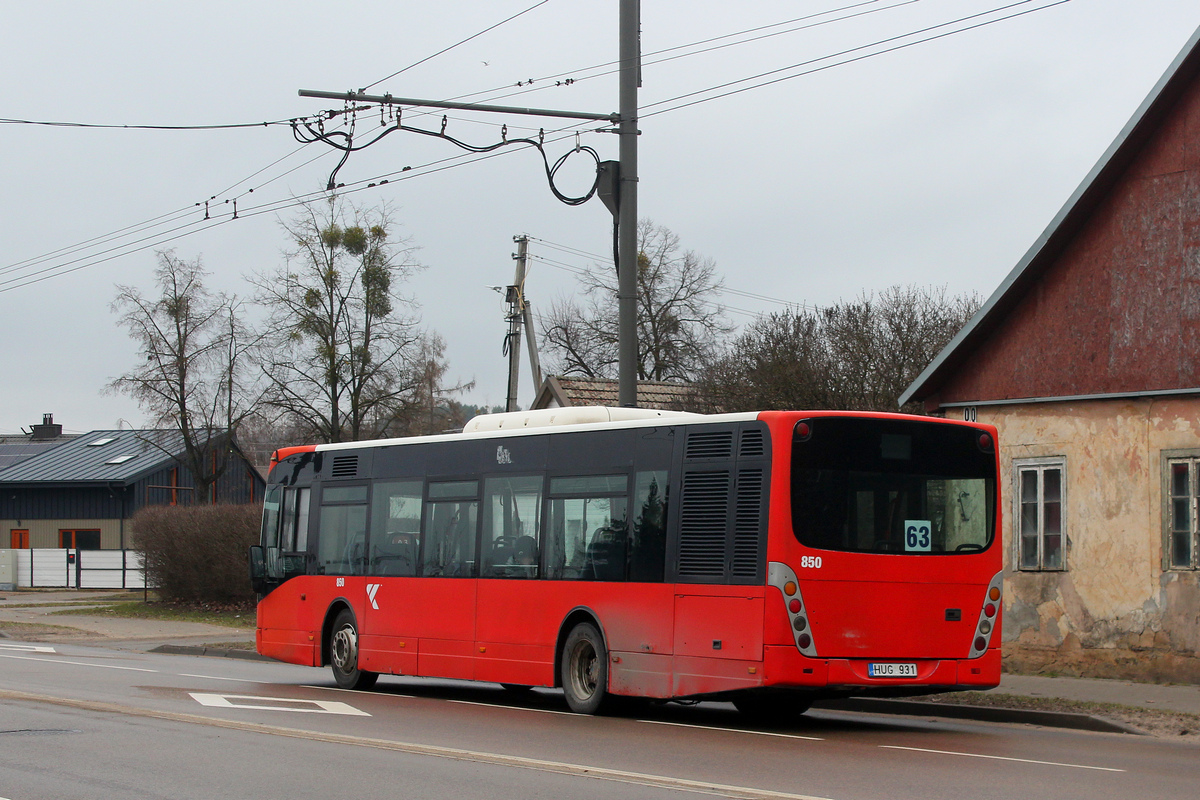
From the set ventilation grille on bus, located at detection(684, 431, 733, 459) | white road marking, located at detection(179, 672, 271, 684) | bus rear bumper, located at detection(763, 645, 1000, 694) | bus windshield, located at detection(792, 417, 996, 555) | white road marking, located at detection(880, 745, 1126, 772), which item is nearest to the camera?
white road marking, located at detection(880, 745, 1126, 772)

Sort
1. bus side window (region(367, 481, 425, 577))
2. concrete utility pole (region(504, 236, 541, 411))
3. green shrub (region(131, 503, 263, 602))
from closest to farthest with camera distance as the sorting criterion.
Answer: bus side window (region(367, 481, 425, 577)) → green shrub (region(131, 503, 263, 602)) → concrete utility pole (region(504, 236, 541, 411))

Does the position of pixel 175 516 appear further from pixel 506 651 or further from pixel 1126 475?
pixel 1126 475

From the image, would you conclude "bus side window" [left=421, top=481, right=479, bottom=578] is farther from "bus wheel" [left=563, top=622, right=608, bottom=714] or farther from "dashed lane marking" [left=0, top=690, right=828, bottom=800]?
"dashed lane marking" [left=0, top=690, right=828, bottom=800]

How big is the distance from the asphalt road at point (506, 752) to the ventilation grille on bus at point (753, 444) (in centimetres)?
236

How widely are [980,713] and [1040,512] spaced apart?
182 inches

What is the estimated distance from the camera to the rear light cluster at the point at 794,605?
11781 mm

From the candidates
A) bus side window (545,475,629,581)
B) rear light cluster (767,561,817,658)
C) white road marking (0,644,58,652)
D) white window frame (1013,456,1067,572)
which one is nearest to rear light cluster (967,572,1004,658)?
rear light cluster (767,561,817,658)

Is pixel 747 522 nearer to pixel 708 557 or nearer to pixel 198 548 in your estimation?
pixel 708 557

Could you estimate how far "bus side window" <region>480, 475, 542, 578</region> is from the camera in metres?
14.5

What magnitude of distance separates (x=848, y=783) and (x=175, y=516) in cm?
2739

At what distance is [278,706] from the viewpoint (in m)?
13.5

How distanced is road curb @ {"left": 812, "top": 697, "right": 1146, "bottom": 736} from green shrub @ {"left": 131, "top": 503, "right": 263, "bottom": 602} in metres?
18.8

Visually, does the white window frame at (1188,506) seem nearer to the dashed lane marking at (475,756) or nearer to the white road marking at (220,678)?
the dashed lane marking at (475,756)

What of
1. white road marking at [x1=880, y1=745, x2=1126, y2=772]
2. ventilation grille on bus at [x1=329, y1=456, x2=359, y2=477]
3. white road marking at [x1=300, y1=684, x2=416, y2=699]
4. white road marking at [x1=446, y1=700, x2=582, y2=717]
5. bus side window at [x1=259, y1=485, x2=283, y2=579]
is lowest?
white road marking at [x1=300, y1=684, x2=416, y2=699]
